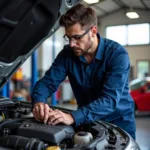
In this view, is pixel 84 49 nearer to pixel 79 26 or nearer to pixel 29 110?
pixel 79 26

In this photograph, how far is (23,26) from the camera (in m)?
1.67

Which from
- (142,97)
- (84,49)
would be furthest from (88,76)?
(142,97)

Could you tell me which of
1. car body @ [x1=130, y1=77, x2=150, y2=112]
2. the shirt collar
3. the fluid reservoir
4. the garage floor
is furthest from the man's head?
car body @ [x1=130, y1=77, x2=150, y2=112]

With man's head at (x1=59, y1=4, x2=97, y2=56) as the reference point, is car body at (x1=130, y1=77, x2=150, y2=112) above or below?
below

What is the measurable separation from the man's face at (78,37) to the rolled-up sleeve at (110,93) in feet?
0.58

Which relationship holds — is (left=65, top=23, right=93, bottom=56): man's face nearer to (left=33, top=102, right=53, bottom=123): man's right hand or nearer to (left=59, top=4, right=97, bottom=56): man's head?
(left=59, top=4, right=97, bottom=56): man's head

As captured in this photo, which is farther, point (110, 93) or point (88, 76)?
point (88, 76)

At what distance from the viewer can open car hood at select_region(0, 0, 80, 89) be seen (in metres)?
1.52

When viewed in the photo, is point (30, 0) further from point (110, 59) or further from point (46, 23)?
point (110, 59)

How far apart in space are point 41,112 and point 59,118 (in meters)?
0.12

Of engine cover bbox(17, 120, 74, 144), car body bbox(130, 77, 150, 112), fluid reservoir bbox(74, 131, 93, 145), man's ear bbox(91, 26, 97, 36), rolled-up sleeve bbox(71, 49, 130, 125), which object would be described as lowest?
car body bbox(130, 77, 150, 112)

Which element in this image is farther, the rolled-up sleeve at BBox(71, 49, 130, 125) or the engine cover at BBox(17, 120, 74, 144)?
the rolled-up sleeve at BBox(71, 49, 130, 125)

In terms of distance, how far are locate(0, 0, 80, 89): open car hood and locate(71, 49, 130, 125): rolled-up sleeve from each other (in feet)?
1.50

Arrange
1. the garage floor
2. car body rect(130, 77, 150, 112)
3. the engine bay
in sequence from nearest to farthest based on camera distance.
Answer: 1. the engine bay
2. the garage floor
3. car body rect(130, 77, 150, 112)
